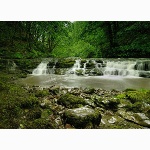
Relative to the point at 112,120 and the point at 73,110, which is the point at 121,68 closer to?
the point at 112,120

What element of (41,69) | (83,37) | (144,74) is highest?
(83,37)

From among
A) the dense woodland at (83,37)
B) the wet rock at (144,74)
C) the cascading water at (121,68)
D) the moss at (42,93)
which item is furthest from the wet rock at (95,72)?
the moss at (42,93)

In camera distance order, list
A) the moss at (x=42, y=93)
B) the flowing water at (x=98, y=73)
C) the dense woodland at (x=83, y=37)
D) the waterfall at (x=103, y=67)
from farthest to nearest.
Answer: the waterfall at (x=103, y=67)
the flowing water at (x=98, y=73)
the dense woodland at (x=83, y=37)
the moss at (x=42, y=93)

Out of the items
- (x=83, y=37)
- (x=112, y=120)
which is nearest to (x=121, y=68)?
(x=83, y=37)

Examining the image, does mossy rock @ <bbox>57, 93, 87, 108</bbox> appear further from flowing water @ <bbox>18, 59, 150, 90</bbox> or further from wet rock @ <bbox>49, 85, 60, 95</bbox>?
flowing water @ <bbox>18, 59, 150, 90</bbox>

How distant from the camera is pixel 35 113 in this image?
98.4 inches

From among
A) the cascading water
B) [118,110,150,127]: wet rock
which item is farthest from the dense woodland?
[118,110,150,127]: wet rock

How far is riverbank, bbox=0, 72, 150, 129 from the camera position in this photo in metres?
2.28

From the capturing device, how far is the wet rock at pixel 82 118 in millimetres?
2158

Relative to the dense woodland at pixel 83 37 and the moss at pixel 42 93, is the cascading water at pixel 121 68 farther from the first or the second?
the moss at pixel 42 93

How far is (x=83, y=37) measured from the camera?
397 centimetres

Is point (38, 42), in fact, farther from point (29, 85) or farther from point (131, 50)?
point (131, 50)

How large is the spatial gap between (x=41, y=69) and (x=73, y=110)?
11.9 ft

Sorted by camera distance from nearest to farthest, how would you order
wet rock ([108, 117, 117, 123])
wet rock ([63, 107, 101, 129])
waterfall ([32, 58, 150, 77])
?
wet rock ([63, 107, 101, 129]) → wet rock ([108, 117, 117, 123]) → waterfall ([32, 58, 150, 77])
